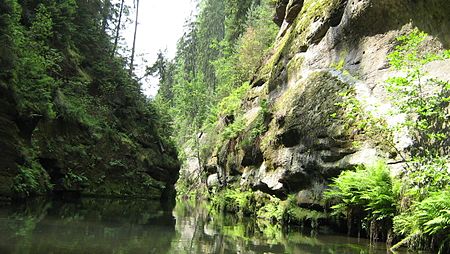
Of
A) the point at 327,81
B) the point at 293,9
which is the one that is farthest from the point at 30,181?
the point at 293,9

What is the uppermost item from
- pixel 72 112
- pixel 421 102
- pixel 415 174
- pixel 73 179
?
pixel 72 112

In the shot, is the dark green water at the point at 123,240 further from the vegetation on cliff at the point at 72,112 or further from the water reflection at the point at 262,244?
the vegetation on cliff at the point at 72,112

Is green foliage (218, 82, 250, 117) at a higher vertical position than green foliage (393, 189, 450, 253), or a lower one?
higher

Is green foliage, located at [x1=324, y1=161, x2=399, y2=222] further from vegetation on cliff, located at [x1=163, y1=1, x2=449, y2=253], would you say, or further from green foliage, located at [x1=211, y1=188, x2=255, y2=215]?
green foliage, located at [x1=211, y1=188, x2=255, y2=215]

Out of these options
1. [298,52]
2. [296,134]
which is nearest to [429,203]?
[296,134]

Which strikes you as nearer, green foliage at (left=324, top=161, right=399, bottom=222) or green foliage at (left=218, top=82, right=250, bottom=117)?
green foliage at (left=324, top=161, right=399, bottom=222)

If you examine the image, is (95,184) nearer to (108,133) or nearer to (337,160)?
(108,133)

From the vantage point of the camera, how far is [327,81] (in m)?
13.2

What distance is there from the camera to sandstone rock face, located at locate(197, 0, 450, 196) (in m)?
10.9

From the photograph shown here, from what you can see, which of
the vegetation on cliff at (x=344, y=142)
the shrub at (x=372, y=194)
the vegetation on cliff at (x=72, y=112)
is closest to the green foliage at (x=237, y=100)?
the vegetation on cliff at (x=344, y=142)

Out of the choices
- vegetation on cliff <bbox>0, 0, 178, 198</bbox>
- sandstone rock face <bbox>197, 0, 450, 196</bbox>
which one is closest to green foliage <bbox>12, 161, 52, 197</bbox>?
vegetation on cliff <bbox>0, 0, 178, 198</bbox>

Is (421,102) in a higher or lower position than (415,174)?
higher

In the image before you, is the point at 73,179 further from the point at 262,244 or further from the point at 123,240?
Result: the point at 262,244

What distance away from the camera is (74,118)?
1788cm
